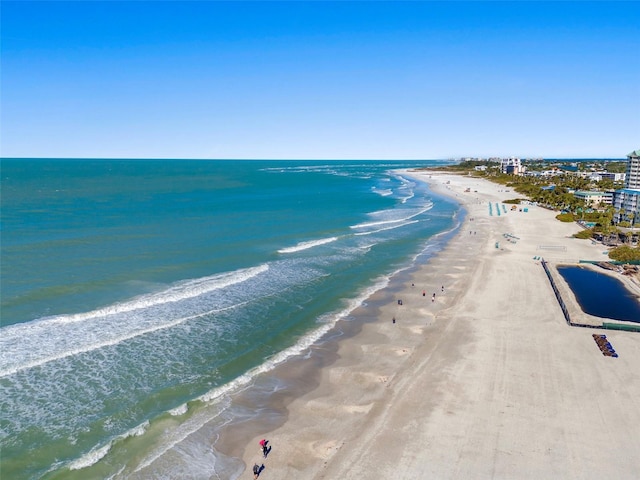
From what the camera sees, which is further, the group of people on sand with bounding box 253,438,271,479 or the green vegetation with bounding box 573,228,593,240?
the green vegetation with bounding box 573,228,593,240

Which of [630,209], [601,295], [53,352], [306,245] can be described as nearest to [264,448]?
[53,352]

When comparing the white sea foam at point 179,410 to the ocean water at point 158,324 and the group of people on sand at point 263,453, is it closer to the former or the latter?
the ocean water at point 158,324

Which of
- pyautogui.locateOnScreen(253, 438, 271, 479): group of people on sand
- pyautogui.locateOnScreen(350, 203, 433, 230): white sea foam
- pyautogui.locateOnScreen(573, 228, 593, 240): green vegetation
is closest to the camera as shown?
pyautogui.locateOnScreen(253, 438, 271, 479): group of people on sand

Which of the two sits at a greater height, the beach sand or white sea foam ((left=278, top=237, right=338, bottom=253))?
white sea foam ((left=278, top=237, right=338, bottom=253))

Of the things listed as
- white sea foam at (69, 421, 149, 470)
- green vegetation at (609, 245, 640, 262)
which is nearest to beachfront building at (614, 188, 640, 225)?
green vegetation at (609, 245, 640, 262)

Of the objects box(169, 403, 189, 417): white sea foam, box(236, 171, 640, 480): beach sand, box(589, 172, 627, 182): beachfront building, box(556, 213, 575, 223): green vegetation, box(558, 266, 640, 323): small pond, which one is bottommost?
box(169, 403, 189, 417): white sea foam

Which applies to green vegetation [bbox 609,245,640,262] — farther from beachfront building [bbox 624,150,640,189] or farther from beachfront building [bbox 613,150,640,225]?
beachfront building [bbox 624,150,640,189]

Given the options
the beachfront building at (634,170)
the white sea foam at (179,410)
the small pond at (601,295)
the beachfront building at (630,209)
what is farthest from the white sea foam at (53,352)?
the beachfront building at (634,170)
